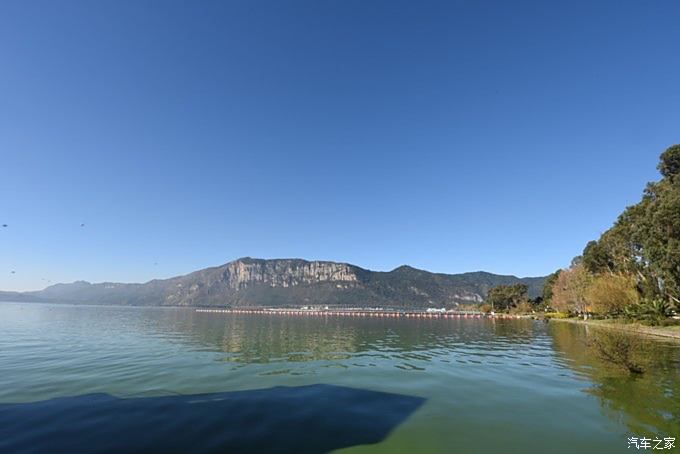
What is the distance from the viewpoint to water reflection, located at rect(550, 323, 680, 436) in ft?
41.1

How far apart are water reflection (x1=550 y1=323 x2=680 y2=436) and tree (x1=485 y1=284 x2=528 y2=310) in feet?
393

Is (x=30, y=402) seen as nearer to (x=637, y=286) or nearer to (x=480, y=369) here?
(x=480, y=369)

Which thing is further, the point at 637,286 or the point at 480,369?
the point at 637,286

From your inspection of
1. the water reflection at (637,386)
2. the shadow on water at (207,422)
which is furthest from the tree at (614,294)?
the shadow on water at (207,422)

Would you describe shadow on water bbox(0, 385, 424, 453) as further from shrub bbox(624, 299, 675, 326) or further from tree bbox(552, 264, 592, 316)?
tree bbox(552, 264, 592, 316)

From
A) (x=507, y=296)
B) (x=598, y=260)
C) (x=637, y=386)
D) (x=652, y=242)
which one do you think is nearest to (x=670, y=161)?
(x=598, y=260)

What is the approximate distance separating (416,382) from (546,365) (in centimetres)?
1148

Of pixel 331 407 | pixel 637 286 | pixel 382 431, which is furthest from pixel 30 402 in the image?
pixel 637 286

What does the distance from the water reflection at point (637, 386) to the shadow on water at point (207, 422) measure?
749 centimetres

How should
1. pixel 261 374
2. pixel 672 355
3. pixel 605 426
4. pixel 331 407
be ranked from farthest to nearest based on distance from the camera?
pixel 672 355, pixel 261 374, pixel 331 407, pixel 605 426

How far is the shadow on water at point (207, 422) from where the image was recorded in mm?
10453

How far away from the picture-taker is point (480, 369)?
941 inches

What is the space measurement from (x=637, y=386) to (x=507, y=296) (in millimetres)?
137990

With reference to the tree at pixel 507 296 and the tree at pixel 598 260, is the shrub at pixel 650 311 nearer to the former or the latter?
the tree at pixel 598 260
